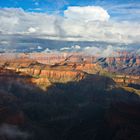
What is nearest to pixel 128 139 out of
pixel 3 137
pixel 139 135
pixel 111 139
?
pixel 139 135

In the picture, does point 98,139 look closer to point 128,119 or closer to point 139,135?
point 128,119

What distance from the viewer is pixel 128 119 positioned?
19962 centimetres

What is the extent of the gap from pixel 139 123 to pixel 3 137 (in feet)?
237

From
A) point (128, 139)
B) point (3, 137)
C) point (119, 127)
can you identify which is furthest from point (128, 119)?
point (3, 137)

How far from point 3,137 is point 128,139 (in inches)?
2656

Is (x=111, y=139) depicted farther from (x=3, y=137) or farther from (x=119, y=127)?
(x=3, y=137)

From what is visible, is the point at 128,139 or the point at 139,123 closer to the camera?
the point at 128,139

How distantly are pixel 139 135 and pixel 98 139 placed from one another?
34054 mm

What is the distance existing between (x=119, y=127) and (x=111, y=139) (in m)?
8.44

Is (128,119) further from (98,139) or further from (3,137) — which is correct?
(3,137)

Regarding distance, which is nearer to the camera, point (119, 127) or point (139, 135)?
point (139, 135)

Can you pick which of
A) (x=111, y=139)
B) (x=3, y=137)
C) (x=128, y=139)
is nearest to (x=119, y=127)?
(x=111, y=139)

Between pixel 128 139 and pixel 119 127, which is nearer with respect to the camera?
pixel 128 139

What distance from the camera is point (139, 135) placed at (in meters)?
170
